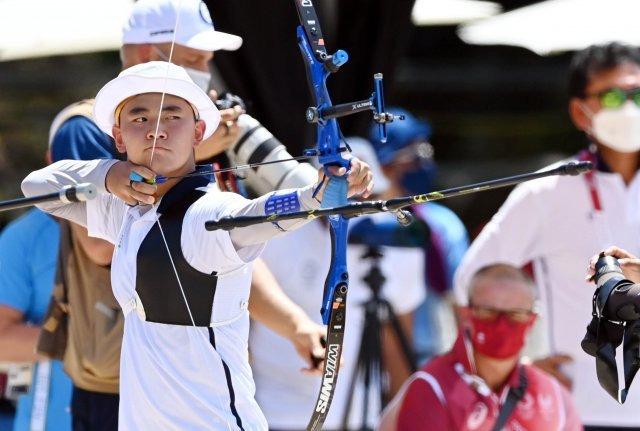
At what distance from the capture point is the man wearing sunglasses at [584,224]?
181 inches

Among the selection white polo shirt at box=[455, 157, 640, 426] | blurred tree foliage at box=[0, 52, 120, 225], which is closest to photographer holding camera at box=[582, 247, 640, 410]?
white polo shirt at box=[455, 157, 640, 426]

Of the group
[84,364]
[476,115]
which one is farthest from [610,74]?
[476,115]

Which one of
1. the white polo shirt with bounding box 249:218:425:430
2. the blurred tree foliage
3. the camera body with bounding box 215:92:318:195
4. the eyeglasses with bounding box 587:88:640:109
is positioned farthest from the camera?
the blurred tree foliage

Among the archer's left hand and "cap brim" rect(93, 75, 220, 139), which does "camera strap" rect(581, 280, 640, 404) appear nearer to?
the archer's left hand

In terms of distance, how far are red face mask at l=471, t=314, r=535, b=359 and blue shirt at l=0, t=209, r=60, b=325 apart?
133 cm

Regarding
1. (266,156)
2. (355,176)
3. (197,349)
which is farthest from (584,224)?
(197,349)

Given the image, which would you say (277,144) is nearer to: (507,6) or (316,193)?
(316,193)

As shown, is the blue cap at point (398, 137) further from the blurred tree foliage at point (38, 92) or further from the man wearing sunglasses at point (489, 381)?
the blurred tree foliage at point (38, 92)

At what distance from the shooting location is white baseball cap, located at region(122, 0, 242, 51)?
3.70m

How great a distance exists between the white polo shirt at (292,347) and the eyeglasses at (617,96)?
1037mm

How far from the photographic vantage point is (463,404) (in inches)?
172

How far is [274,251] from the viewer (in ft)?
16.5

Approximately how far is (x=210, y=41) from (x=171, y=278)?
2.94 feet

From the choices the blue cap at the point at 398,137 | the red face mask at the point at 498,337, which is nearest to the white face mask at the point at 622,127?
the red face mask at the point at 498,337
